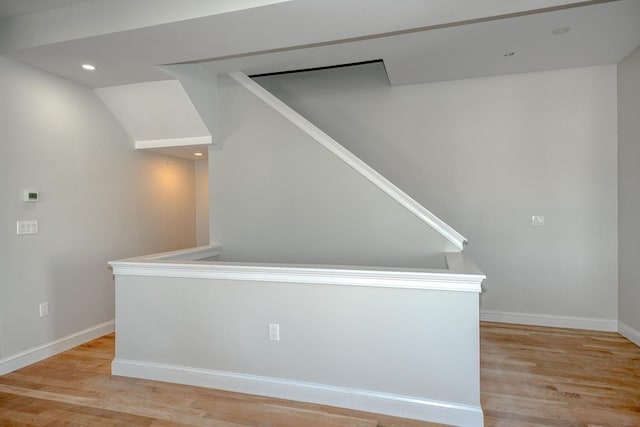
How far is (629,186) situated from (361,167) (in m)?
2.56

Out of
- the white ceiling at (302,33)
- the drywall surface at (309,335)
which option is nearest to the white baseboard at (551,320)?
the drywall surface at (309,335)

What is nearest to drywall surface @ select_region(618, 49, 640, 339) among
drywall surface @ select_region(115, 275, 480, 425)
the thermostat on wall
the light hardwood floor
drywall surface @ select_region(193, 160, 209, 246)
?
the light hardwood floor

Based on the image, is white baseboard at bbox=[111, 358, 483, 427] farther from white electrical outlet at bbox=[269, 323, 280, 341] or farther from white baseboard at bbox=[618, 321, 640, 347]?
white baseboard at bbox=[618, 321, 640, 347]

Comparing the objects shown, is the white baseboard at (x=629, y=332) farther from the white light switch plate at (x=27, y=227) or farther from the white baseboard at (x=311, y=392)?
the white light switch plate at (x=27, y=227)

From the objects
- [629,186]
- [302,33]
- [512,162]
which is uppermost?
[302,33]

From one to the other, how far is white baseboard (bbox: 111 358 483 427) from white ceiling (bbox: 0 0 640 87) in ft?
7.74

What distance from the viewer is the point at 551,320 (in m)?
3.83

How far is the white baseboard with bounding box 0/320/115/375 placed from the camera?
111 inches

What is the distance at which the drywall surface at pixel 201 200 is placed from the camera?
5.07 m

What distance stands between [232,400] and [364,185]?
2022mm

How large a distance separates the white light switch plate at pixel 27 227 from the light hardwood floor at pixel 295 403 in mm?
1105

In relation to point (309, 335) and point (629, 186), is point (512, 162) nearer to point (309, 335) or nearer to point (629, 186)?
point (629, 186)

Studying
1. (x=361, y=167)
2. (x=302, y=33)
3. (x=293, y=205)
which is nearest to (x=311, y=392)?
(x=293, y=205)

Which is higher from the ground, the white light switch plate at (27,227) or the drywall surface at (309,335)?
the white light switch plate at (27,227)
